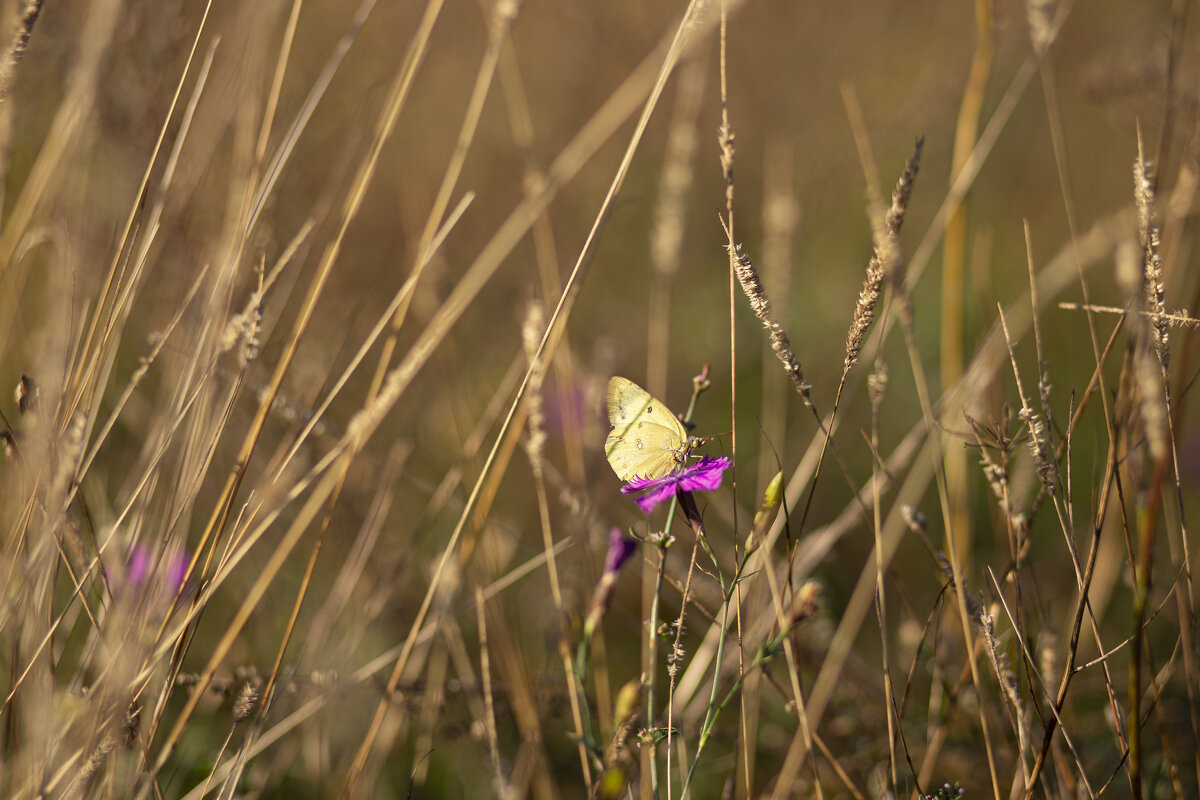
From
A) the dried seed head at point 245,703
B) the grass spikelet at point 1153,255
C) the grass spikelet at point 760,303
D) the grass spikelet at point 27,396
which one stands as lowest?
the dried seed head at point 245,703

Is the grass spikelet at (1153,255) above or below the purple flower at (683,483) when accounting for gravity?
above

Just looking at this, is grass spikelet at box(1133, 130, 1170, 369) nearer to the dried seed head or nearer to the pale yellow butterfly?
the pale yellow butterfly

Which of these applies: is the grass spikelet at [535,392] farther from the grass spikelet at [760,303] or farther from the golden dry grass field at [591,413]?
the grass spikelet at [760,303]

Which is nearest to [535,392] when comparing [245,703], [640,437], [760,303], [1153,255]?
[640,437]

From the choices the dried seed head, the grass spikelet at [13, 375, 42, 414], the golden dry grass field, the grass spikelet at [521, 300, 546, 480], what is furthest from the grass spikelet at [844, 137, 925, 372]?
the grass spikelet at [13, 375, 42, 414]

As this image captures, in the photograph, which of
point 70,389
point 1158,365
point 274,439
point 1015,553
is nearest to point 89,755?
point 70,389

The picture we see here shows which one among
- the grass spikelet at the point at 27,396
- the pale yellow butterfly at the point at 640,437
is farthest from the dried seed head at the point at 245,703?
the pale yellow butterfly at the point at 640,437

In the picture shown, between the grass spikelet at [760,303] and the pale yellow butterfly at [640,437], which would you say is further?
the pale yellow butterfly at [640,437]

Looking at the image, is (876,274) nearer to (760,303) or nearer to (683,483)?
(760,303)
